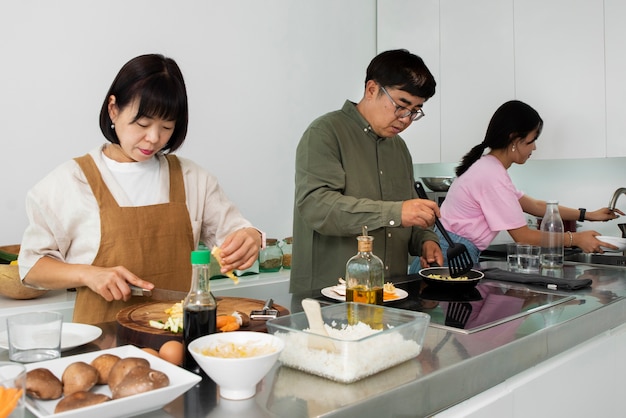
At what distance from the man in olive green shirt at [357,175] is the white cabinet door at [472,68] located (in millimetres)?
1472

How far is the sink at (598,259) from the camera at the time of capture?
251 centimetres

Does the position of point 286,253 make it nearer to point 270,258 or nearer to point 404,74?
point 270,258

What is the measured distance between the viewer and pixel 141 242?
5.16 feet

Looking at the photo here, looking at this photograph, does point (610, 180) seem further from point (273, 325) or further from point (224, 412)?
point (224, 412)

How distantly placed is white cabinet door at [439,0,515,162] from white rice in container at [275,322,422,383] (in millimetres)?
2649

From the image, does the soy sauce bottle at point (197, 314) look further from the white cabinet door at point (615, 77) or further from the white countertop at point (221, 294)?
the white cabinet door at point (615, 77)

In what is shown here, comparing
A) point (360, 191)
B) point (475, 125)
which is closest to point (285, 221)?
point (475, 125)

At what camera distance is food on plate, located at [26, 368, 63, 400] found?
0.78m

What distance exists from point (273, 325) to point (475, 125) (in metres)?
2.82

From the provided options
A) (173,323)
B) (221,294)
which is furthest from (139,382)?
(221,294)

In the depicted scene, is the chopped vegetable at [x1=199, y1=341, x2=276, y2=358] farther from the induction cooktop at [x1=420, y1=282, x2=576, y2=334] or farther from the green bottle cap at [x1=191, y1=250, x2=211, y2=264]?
the induction cooktop at [x1=420, y1=282, x2=576, y2=334]

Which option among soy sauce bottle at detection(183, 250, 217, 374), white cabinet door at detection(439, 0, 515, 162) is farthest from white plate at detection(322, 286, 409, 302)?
white cabinet door at detection(439, 0, 515, 162)

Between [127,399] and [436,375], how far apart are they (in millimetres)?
524

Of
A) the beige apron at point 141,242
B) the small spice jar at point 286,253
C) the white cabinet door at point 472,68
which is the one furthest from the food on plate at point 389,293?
the white cabinet door at point 472,68
